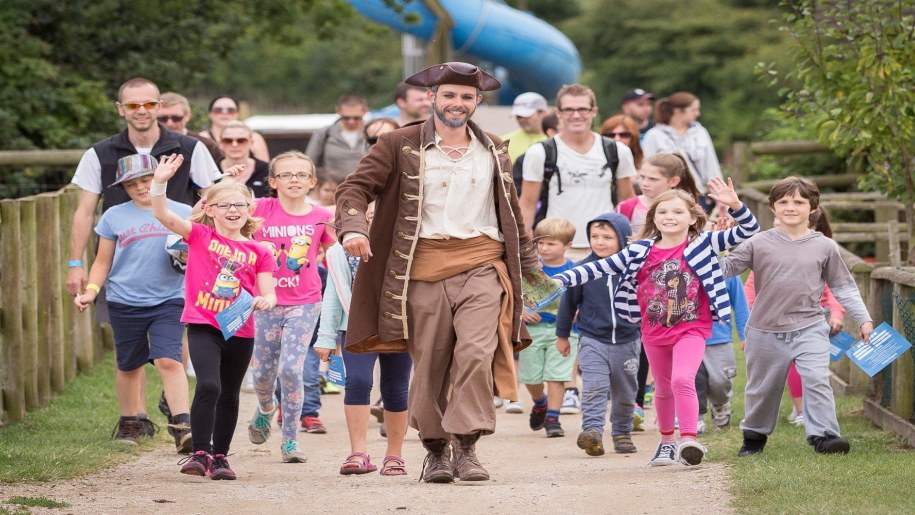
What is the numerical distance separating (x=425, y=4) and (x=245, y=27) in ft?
19.7

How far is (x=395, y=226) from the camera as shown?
7.22m

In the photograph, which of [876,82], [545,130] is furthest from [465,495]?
[545,130]

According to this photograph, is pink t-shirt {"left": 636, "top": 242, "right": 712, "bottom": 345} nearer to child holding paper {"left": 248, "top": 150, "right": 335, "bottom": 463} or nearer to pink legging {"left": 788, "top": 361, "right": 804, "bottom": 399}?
child holding paper {"left": 248, "top": 150, "right": 335, "bottom": 463}

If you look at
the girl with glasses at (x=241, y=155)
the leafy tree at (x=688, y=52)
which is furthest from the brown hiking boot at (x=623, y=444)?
the leafy tree at (x=688, y=52)

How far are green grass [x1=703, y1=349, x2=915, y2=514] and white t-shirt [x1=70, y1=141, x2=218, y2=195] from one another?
3.41 meters

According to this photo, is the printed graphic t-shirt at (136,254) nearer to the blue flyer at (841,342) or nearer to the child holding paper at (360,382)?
the child holding paper at (360,382)

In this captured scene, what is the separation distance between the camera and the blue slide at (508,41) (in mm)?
25203

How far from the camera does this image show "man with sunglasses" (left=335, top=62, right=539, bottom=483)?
717 centimetres

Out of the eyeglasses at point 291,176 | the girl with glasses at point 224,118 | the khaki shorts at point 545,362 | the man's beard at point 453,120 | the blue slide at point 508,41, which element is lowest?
the khaki shorts at point 545,362

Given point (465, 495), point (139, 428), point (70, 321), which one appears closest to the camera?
point (465, 495)

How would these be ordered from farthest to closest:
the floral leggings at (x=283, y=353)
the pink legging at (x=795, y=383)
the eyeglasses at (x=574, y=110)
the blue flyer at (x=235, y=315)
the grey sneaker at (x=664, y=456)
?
1. the eyeglasses at (x=574, y=110)
2. the pink legging at (x=795, y=383)
3. the floral leggings at (x=283, y=353)
4. the grey sneaker at (x=664, y=456)
5. the blue flyer at (x=235, y=315)

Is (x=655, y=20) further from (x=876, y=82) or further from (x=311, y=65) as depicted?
(x=876, y=82)

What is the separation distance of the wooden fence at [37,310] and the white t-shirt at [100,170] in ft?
2.96

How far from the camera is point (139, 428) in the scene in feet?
29.6
